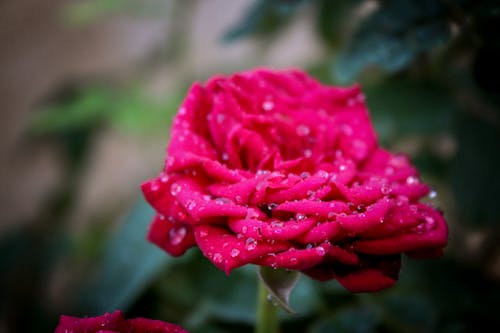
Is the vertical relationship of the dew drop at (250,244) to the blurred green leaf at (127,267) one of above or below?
above

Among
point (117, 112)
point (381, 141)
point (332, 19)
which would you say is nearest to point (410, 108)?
point (381, 141)

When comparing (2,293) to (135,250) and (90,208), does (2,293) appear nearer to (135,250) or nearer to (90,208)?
(135,250)

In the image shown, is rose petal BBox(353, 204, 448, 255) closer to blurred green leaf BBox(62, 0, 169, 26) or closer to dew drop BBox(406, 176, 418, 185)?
dew drop BBox(406, 176, 418, 185)

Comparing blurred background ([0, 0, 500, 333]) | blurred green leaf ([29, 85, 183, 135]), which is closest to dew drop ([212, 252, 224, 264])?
blurred background ([0, 0, 500, 333])

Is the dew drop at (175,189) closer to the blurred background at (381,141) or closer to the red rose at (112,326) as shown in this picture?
the red rose at (112,326)

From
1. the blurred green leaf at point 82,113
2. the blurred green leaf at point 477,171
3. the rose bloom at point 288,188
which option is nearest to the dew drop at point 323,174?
the rose bloom at point 288,188

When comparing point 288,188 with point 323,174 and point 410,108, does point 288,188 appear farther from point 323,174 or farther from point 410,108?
point 410,108

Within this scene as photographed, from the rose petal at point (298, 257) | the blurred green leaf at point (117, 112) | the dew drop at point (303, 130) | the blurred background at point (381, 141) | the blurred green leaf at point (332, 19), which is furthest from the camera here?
the blurred green leaf at point (117, 112)
